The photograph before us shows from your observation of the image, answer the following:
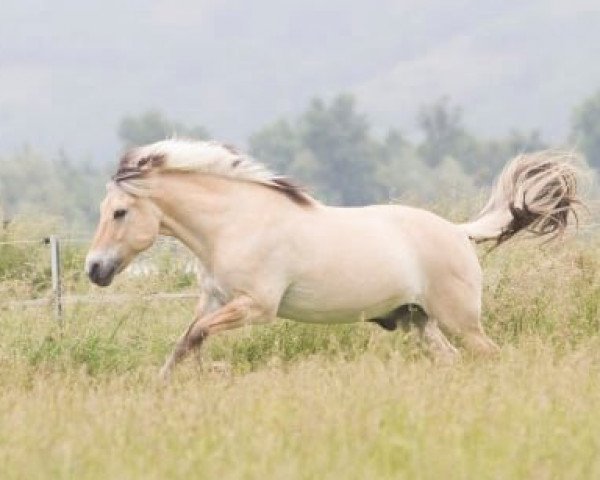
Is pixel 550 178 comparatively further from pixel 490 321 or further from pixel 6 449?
pixel 6 449

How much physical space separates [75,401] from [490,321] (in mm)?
A: 4850

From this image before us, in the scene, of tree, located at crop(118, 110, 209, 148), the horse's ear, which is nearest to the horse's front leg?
the horse's ear

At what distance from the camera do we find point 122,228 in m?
10.1

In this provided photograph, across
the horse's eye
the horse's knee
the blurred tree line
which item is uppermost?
the horse's eye

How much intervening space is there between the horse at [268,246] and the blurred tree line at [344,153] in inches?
4198

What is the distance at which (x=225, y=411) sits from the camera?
6906 mm

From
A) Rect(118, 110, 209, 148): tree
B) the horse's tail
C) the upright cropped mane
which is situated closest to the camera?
the upright cropped mane

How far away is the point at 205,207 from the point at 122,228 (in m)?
0.50

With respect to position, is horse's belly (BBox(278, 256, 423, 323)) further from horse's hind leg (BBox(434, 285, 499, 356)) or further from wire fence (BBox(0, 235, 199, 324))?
wire fence (BBox(0, 235, 199, 324))

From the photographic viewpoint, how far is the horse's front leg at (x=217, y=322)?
975 centimetres

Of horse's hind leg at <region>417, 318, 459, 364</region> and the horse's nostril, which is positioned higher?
the horse's nostril

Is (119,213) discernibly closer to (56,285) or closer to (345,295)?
(345,295)

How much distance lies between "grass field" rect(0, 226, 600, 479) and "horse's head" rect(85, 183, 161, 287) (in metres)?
0.67

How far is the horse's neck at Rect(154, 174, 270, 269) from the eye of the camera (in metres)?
9.99
